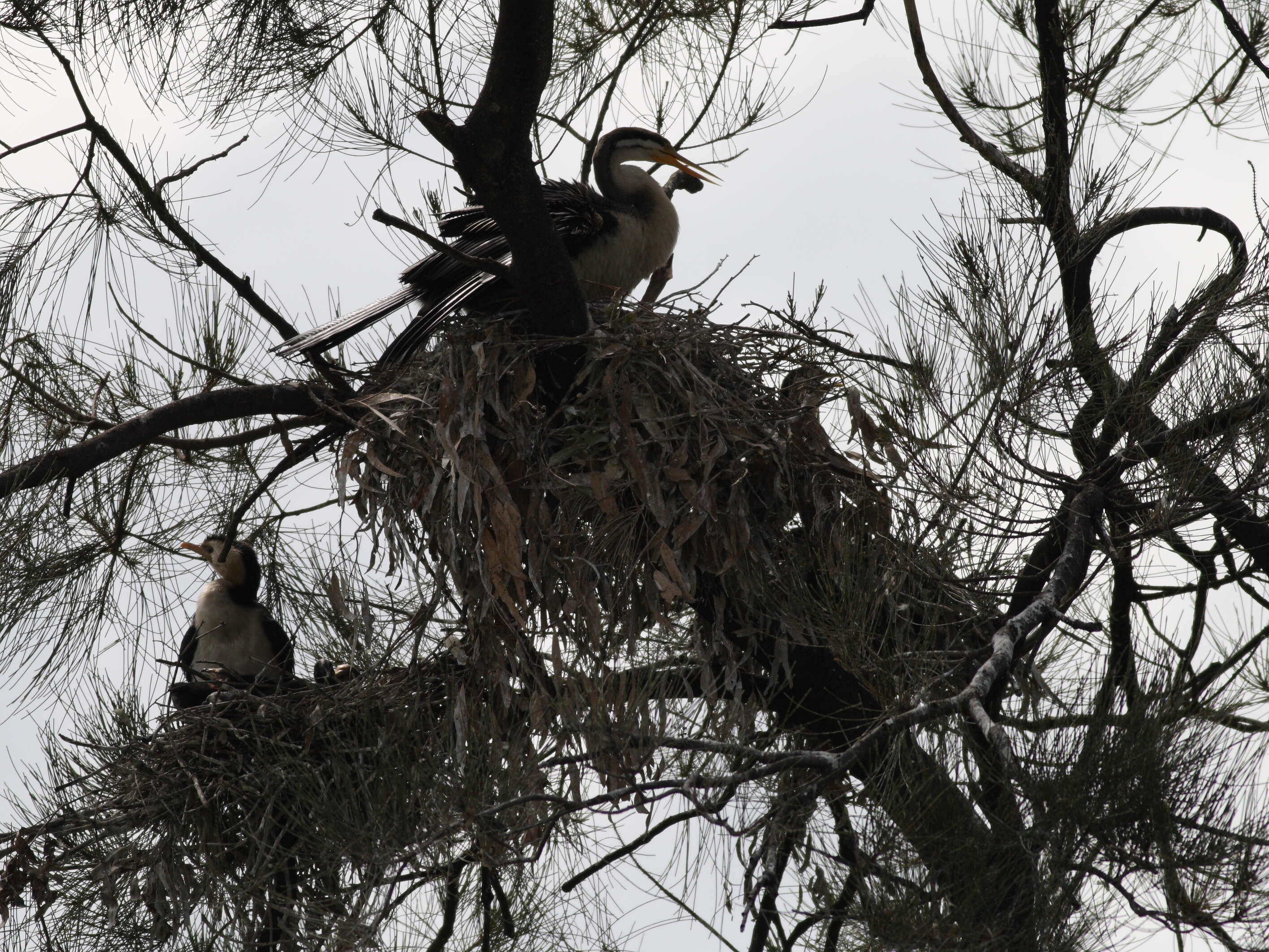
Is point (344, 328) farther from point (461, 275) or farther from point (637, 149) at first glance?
point (637, 149)

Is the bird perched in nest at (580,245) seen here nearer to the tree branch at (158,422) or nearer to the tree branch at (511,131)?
the tree branch at (158,422)

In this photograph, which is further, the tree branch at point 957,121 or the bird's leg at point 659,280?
the bird's leg at point 659,280

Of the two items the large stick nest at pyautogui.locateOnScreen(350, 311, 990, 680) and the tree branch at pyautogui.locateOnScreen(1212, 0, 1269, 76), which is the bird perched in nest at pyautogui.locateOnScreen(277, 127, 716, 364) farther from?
the tree branch at pyautogui.locateOnScreen(1212, 0, 1269, 76)

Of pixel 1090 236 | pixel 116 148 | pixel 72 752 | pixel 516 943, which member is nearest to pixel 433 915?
pixel 516 943

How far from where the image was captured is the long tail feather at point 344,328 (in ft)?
10.5

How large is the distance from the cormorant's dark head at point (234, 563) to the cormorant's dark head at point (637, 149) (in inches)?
61.9

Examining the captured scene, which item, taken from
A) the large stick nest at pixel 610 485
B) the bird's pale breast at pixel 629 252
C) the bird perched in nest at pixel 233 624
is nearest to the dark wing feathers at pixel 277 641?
the bird perched in nest at pixel 233 624

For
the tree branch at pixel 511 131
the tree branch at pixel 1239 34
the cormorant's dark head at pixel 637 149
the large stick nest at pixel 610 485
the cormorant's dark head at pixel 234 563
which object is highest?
the cormorant's dark head at pixel 637 149

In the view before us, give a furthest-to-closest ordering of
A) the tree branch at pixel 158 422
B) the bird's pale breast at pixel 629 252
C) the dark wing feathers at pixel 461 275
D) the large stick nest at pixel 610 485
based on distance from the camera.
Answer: the bird's pale breast at pixel 629 252 → the dark wing feathers at pixel 461 275 → the large stick nest at pixel 610 485 → the tree branch at pixel 158 422

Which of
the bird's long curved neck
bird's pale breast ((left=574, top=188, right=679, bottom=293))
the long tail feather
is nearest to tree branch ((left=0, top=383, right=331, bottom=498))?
the long tail feather

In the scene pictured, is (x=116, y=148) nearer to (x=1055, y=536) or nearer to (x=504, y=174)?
(x=504, y=174)

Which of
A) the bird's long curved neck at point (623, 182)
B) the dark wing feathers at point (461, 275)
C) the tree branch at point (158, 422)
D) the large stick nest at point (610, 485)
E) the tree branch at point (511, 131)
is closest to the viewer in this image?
the tree branch at point (511, 131)

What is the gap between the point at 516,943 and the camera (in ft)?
11.5

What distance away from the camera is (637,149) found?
4.12 metres
